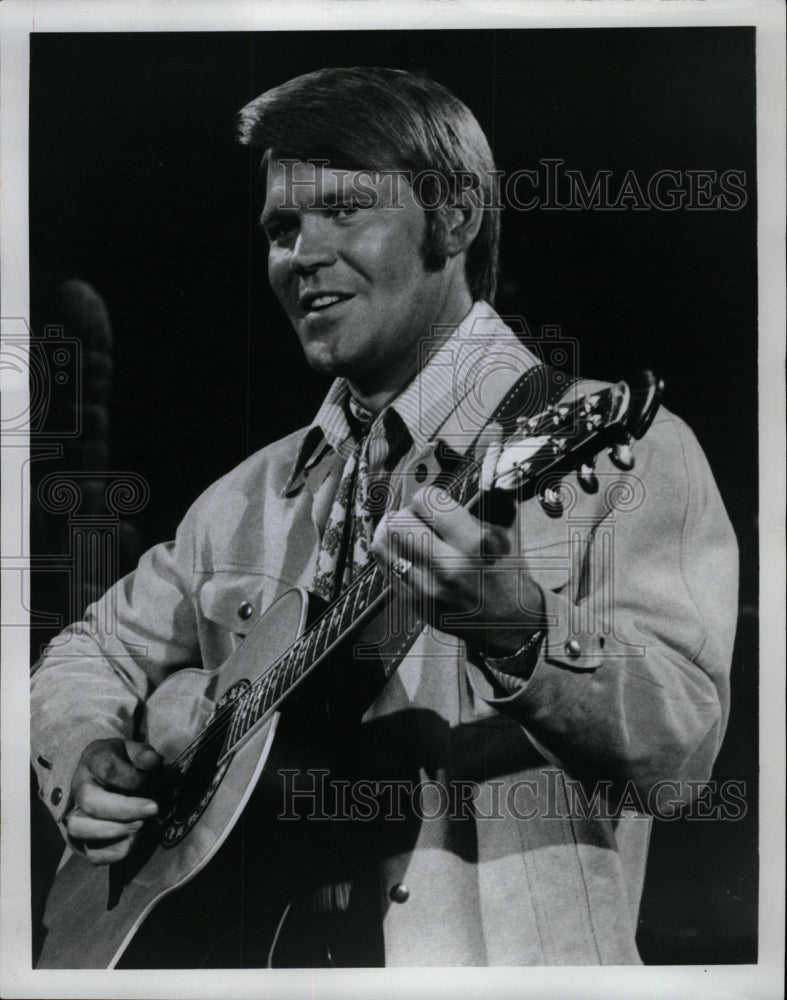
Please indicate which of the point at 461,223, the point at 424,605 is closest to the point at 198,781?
the point at 424,605

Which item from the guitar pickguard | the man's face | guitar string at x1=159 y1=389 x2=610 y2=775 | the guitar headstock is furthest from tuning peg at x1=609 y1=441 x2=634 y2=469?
the guitar pickguard

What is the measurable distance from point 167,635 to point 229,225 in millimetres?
886

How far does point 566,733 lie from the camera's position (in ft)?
6.70

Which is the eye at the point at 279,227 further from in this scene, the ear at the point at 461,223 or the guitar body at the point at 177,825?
the guitar body at the point at 177,825

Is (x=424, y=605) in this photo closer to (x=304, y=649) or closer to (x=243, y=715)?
(x=304, y=649)

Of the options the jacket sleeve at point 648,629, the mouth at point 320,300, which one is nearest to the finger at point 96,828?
the jacket sleeve at point 648,629

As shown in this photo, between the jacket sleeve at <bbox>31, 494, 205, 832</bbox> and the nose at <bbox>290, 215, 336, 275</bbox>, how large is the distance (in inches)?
22.3

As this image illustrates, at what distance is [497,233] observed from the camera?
2.15 metres

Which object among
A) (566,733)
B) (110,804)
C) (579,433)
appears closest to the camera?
(579,433)

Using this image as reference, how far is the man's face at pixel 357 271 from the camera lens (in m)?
2.12

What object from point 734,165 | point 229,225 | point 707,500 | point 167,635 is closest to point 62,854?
point 167,635

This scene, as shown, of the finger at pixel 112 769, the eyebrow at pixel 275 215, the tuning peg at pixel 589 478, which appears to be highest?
the eyebrow at pixel 275 215

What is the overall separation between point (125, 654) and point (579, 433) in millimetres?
1063

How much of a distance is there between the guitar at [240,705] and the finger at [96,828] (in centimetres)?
4
